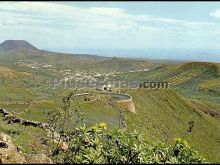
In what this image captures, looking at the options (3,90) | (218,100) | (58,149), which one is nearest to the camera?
(58,149)

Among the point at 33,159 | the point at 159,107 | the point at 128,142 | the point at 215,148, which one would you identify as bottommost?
the point at 215,148

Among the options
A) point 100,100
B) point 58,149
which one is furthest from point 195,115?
point 58,149

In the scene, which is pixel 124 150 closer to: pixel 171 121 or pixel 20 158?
pixel 20 158

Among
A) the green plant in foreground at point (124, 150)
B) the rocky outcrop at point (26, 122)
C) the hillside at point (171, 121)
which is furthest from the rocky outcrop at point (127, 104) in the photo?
the green plant in foreground at point (124, 150)

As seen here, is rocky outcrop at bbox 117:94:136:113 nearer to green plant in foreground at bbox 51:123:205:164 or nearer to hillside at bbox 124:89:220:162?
hillside at bbox 124:89:220:162

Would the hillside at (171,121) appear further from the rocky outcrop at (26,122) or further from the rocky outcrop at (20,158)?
the rocky outcrop at (20,158)

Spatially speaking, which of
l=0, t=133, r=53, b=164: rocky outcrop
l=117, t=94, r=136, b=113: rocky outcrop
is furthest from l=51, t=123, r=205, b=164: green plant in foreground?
l=117, t=94, r=136, b=113: rocky outcrop

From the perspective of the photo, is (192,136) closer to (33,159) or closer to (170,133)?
(170,133)
